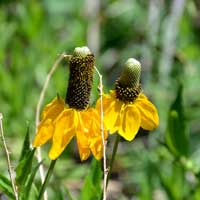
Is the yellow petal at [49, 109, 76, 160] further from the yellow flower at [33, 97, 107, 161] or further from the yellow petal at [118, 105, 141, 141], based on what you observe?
the yellow petal at [118, 105, 141, 141]

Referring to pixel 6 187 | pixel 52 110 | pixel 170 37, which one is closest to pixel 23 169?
pixel 6 187

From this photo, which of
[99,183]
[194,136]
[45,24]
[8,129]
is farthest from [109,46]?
[99,183]

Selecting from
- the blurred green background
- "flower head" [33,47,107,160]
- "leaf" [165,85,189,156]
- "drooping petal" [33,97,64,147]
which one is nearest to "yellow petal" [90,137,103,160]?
"flower head" [33,47,107,160]

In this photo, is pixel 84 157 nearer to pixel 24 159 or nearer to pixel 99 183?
pixel 24 159

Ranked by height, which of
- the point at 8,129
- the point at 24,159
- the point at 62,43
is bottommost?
the point at 8,129

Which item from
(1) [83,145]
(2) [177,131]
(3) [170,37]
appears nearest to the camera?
(1) [83,145]

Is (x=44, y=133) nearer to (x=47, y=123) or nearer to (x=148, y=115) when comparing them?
(x=47, y=123)

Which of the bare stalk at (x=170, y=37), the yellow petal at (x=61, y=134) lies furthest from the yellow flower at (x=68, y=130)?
the bare stalk at (x=170, y=37)
